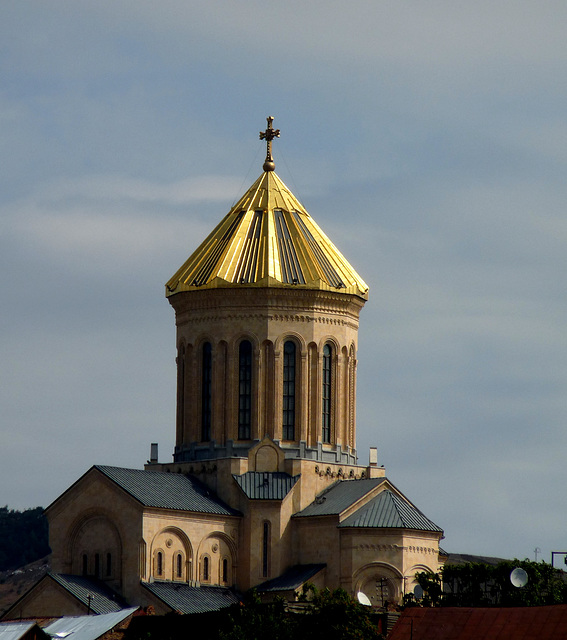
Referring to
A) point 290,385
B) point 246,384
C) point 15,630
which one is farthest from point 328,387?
point 15,630

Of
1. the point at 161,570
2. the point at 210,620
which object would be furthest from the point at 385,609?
the point at 161,570

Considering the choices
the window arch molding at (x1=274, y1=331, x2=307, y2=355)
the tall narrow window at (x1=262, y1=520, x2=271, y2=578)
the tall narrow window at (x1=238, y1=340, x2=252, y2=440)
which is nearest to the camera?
the tall narrow window at (x1=262, y1=520, x2=271, y2=578)

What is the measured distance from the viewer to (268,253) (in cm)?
6775

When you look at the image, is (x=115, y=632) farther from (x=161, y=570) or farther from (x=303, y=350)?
(x=303, y=350)

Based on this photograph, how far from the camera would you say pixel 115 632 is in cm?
5547

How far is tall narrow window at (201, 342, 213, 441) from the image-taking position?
6756 cm

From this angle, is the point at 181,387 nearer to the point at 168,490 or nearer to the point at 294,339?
the point at 294,339

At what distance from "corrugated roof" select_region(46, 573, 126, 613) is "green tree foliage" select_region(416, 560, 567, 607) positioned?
10560mm

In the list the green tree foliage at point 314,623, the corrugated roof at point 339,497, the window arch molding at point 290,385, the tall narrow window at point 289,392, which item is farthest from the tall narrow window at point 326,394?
the green tree foliage at point 314,623

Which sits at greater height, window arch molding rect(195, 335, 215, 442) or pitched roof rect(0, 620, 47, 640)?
window arch molding rect(195, 335, 215, 442)

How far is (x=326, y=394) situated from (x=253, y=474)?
4.51 metres

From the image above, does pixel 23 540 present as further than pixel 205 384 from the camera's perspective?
Yes

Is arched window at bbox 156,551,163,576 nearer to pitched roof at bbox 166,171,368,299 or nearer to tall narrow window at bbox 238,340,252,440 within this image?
tall narrow window at bbox 238,340,252,440

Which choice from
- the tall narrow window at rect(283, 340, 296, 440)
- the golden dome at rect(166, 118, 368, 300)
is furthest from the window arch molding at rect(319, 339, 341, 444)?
the golden dome at rect(166, 118, 368, 300)
